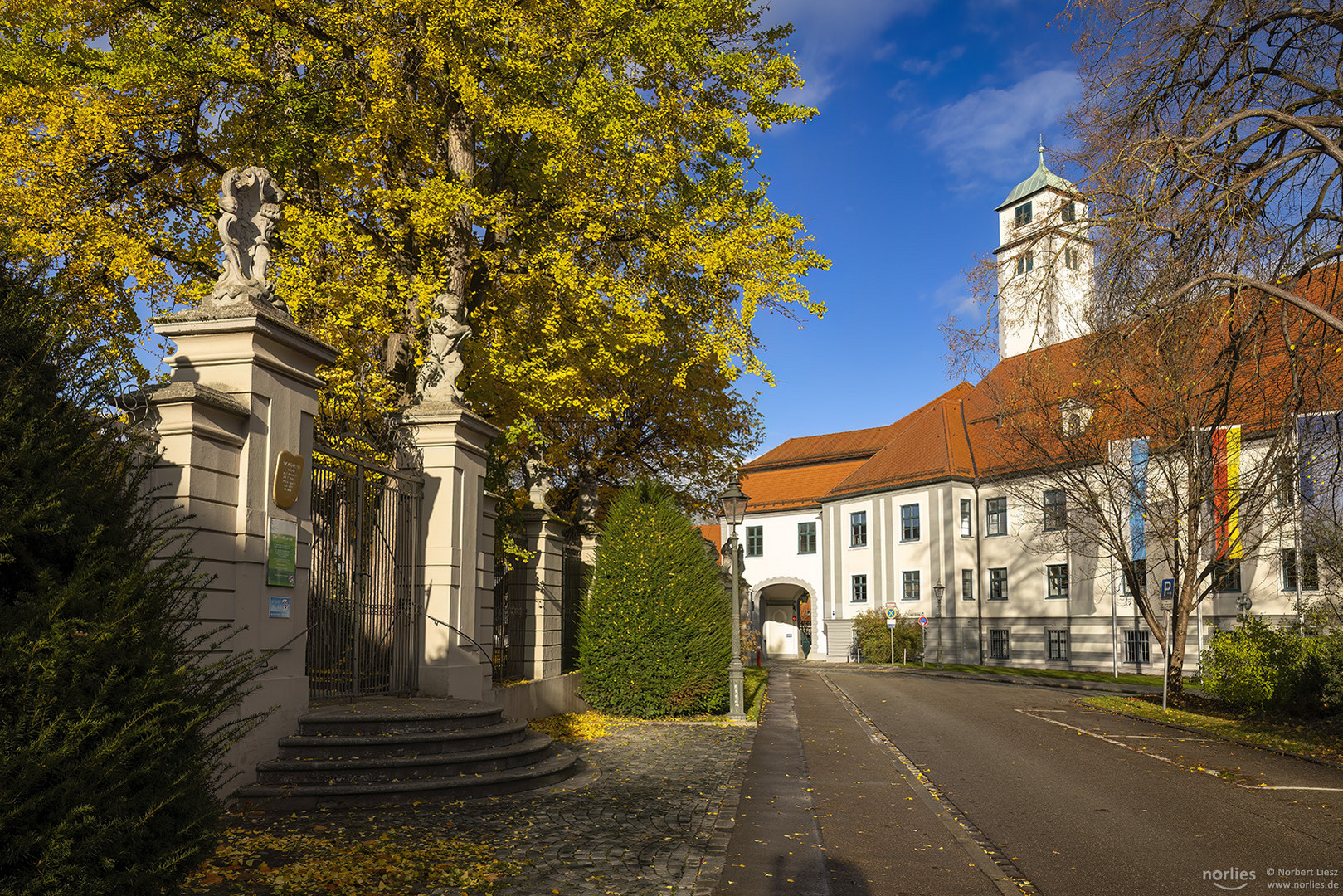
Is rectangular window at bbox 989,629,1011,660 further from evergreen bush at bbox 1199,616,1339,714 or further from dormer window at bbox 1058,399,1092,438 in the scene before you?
dormer window at bbox 1058,399,1092,438

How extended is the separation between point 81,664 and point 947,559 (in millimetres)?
45716

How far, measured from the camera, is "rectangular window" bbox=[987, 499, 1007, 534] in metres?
45.4

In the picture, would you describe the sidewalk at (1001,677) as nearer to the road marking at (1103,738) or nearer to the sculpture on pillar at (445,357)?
the road marking at (1103,738)

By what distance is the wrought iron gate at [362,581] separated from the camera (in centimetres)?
1018

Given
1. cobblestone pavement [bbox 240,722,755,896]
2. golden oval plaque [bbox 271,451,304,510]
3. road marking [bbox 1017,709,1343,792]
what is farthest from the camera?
road marking [bbox 1017,709,1343,792]

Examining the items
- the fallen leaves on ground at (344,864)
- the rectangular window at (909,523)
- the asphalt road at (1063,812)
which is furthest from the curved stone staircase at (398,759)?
the rectangular window at (909,523)

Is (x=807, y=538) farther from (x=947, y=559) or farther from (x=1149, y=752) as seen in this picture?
(x=1149, y=752)

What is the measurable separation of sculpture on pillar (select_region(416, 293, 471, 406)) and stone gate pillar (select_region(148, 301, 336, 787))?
2766mm

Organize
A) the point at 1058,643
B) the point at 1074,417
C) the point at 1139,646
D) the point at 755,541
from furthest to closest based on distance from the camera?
the point at 755,541
the point at 1058,643
the point at 1139,646
the point at 1074,417

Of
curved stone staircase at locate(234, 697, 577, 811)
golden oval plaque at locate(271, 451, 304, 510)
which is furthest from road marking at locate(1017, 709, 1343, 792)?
golden oval plaque at locate(271, 451, 304, 510)

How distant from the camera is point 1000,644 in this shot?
44.1 m

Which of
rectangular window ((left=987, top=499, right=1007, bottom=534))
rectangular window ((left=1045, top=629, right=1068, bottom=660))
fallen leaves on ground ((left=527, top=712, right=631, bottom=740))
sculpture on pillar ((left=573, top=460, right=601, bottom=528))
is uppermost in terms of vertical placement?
rectangular window ((left=987, top=499, right=1007, bottom=534))

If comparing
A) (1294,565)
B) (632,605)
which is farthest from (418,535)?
(1294,565)

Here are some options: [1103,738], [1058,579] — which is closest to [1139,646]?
[1058,579]
